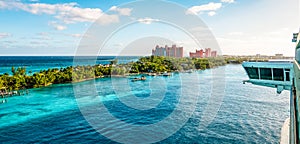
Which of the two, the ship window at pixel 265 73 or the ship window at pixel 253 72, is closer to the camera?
the ship window at pixel 265 73

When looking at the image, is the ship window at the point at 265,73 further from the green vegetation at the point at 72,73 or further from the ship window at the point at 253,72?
the green vegetation at the point at 72,73

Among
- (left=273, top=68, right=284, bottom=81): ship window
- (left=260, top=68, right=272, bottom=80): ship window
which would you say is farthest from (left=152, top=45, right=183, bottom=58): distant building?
(left=273, top=68, right=284, bottom=81): ship window

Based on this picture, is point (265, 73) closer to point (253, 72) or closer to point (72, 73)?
point (253, 72)

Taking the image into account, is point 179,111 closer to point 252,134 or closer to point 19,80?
point 252,134

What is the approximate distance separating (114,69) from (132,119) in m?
21.4

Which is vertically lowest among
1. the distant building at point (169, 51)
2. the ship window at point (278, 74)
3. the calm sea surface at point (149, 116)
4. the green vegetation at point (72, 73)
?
the calm sea surface at point (149, 116)

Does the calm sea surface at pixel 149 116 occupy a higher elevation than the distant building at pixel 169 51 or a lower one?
lower

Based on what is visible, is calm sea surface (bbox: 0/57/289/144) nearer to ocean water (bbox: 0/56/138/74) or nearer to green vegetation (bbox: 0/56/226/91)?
green vegetation (bbox: 0/56/226/91)

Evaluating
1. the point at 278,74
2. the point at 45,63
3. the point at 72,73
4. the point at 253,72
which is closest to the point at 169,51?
the point at 72,73

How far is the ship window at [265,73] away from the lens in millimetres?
6821

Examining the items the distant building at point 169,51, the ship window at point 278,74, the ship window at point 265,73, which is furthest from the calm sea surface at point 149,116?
the distant building at point 169,51

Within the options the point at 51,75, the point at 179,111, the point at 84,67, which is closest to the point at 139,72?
the point at 84,67

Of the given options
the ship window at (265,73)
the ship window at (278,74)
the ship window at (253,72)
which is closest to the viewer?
the ship window at (278,74)

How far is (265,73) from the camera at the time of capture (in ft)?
22.7
